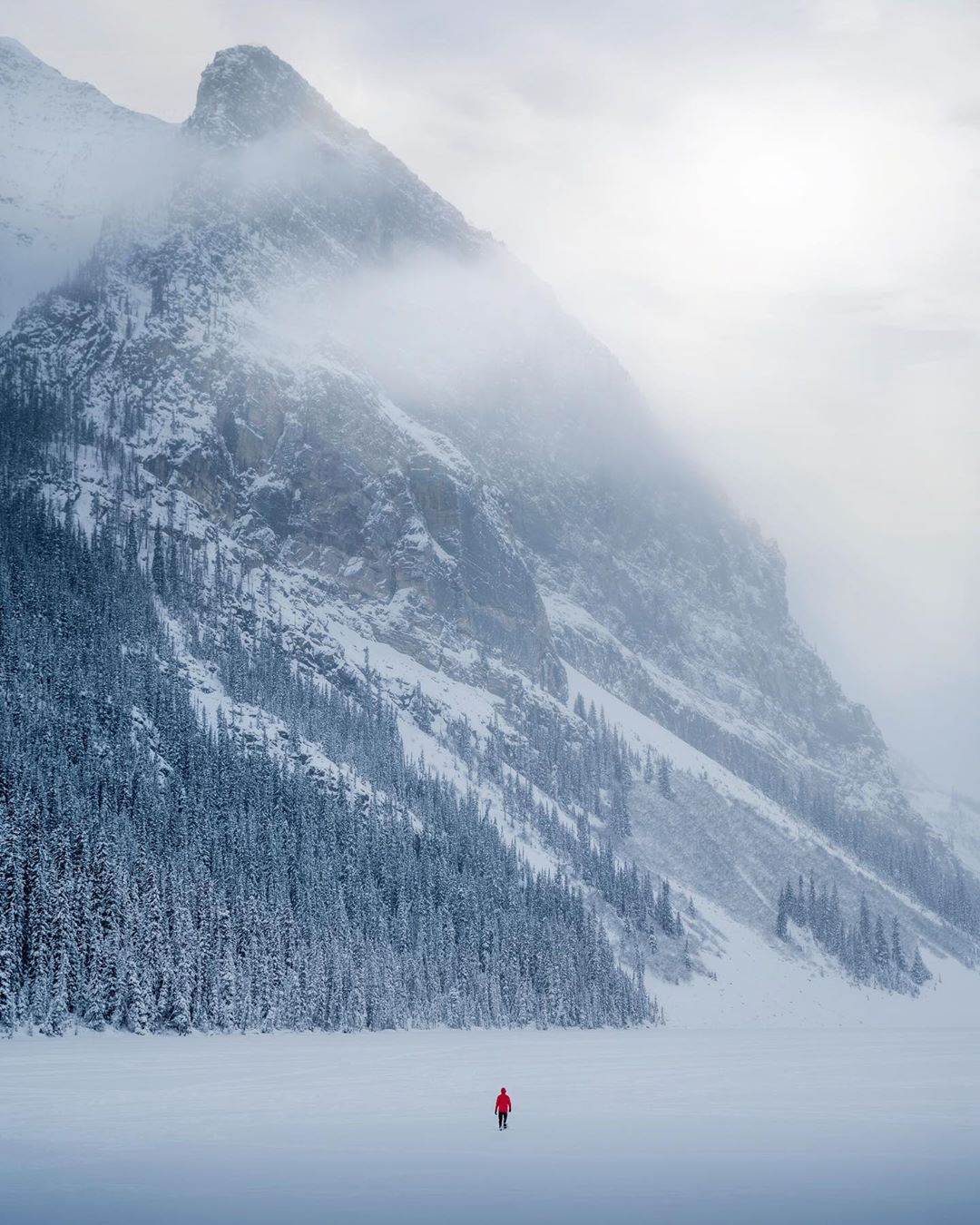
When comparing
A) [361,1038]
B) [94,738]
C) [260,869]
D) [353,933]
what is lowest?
[361,1038]

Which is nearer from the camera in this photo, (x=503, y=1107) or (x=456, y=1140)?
(x=456, y=1140)

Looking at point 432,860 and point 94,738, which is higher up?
point 94,738

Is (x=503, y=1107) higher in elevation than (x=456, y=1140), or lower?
higher

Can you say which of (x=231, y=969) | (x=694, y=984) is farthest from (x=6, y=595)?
(x=694, y=984)

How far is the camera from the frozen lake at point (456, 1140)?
34625 millimetres

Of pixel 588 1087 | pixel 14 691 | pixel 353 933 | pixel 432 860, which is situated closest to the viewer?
pixel 588 1087

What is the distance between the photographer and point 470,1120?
2133 inches

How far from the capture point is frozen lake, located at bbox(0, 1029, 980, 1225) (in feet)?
114

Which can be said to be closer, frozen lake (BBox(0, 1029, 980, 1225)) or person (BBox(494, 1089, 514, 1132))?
frozen lake (BBox(0, 1029, 980, 1225))

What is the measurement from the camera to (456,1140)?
47.9m

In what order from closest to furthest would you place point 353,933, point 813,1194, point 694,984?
point 813,1194 → point 353,933 → point 694,984

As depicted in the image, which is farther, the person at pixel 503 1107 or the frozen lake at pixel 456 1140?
the person at pixel 503 1107

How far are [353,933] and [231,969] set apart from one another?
34.6m

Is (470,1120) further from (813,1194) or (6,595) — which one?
(6,595)
